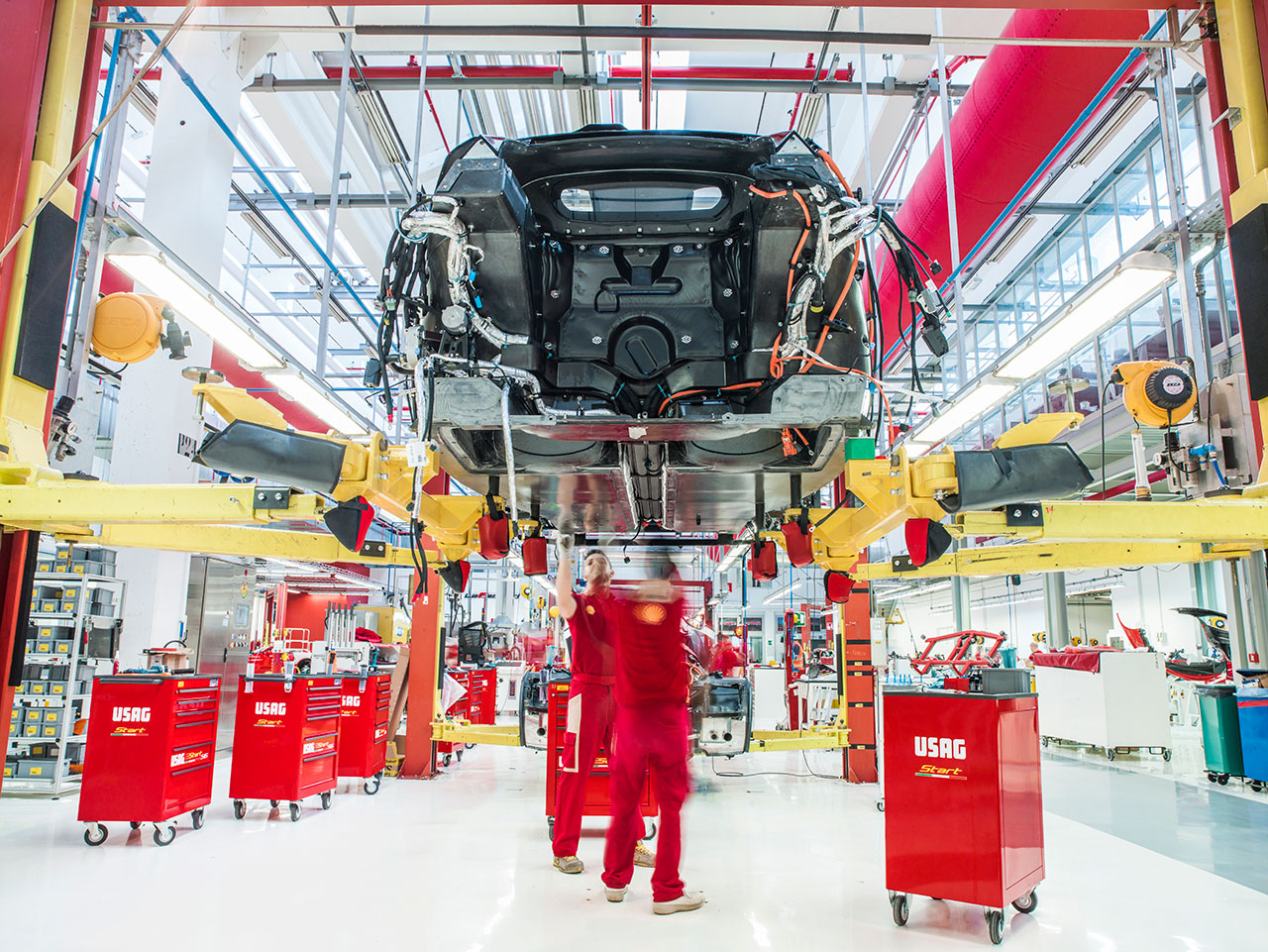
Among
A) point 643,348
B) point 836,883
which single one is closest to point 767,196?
point 643,348

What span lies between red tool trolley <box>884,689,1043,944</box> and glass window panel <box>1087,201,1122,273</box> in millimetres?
7133

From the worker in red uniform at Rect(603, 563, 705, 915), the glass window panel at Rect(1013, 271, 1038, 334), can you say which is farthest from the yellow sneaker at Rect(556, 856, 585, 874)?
the glass window panel at Rect(1013, 271, 1038, 334)

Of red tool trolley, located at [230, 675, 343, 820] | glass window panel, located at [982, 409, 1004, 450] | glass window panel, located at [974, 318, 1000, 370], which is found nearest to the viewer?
red tool trolley, located at [230, 675, 343, 820]

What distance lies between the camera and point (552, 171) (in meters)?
2.81

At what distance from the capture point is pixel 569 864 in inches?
153

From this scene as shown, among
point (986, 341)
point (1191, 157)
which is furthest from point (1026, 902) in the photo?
point (986, 341)

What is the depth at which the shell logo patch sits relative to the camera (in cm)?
345

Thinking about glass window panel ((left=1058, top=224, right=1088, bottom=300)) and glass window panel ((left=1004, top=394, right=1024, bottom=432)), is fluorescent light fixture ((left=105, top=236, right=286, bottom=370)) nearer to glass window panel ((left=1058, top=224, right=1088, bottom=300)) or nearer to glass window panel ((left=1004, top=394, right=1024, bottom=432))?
glass window panel ((left=1058, top=224, right=1088, bottom=300))

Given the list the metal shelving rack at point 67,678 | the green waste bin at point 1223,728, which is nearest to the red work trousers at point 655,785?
the metal shelving rack at point 67,678

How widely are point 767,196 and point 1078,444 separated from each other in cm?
876

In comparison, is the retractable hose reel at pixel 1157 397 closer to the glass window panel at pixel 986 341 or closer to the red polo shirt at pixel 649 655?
the red polo shirt at pixel 649 655

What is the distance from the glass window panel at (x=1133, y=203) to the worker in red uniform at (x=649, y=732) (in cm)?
744

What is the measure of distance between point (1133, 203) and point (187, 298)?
9.19 meters

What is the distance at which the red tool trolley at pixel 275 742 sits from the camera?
525 centimetres
